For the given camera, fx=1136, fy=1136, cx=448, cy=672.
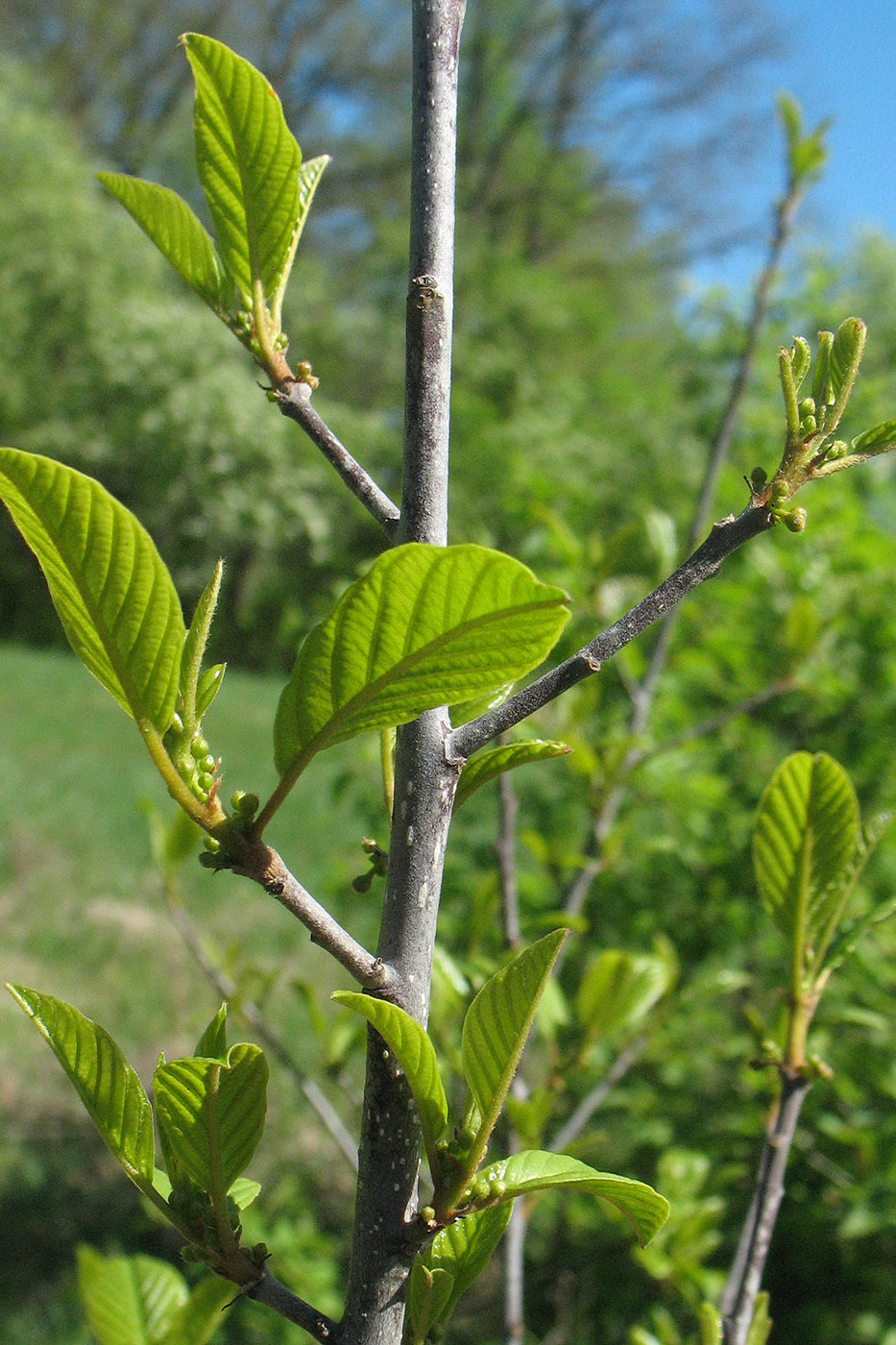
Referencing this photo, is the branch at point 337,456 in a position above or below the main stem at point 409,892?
above

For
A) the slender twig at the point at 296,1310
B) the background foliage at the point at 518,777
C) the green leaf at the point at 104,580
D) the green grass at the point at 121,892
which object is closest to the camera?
the green leaf at the point at 104,580

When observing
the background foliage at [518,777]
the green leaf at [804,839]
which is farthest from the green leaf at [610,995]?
the green leaf at [804,839]

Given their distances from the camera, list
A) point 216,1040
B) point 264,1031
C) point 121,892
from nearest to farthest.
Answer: point 216,1040 → point 264,1031 → point 121,892

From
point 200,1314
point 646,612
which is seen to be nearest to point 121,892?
point 200,1314

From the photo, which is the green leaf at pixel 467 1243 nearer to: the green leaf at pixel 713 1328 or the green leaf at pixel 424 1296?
the green leaf at pixel 424 1296

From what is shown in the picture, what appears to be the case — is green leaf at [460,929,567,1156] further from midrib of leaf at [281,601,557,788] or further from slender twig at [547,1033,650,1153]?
slender twig at [547,1033,650,1153]

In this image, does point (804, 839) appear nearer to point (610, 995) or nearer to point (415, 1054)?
point (415, 1054)

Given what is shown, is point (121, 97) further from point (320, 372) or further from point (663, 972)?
point (663, 972)
